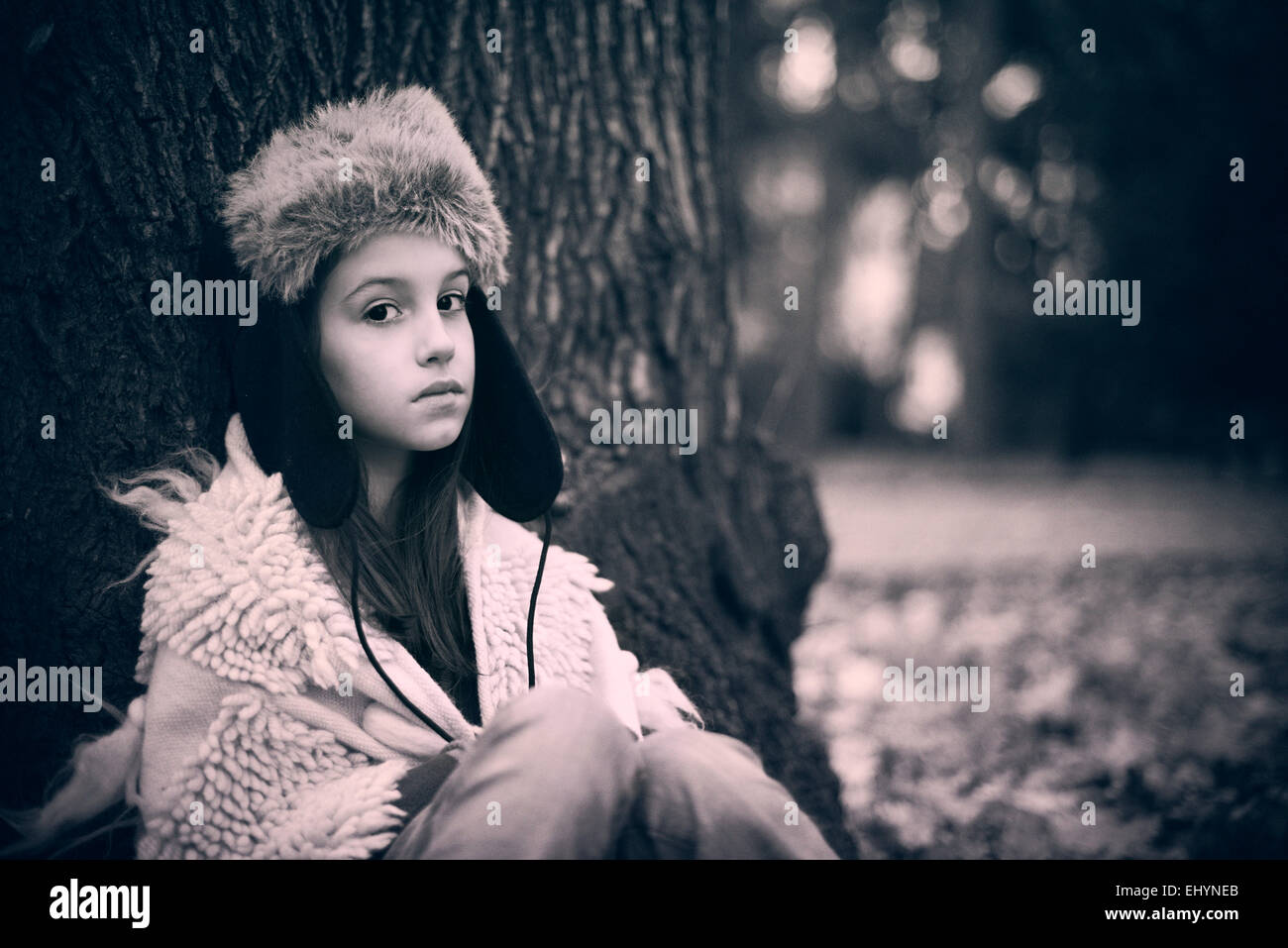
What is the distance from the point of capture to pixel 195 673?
1.76 metres

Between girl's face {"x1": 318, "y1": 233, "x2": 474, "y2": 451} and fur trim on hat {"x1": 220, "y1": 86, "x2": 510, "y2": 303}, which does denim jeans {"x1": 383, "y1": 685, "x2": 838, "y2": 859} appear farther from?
fur trim on hat {"x1": 220, "y1": 86, "x2": 510, "y2": 303}

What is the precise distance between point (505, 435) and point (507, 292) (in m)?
0.59

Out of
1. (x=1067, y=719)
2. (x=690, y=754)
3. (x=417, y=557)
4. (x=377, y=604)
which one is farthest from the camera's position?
(x=1067, y=719)

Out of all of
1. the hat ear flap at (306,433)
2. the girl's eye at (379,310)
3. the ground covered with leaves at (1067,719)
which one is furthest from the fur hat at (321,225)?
the ground covered with leaves at (1067,719)

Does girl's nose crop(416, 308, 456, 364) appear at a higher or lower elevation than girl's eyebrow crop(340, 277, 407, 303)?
lower

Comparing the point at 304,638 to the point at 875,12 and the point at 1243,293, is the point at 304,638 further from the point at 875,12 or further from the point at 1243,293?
the point at 875,12

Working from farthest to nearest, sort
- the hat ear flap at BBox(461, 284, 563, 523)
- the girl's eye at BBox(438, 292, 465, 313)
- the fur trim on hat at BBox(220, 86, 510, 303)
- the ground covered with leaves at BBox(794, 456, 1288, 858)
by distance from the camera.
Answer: the ground covered with leaves at BBox(794, 456, 1288, 858) → the hat ear flap at BBox(461, 284, 563, 523) → the girl's eye at BBox(438, 292, 465, 313) → the fur trim on hat at BBox(220, 86, 510, 303)

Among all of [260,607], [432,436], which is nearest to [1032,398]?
[432,436]

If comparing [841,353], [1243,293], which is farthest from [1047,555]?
[841,353]

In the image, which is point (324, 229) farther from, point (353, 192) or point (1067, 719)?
point (1067, 719)

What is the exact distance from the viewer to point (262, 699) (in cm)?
177

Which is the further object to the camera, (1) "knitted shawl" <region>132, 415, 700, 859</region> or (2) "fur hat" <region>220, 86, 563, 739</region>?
(2) "fur hat" <region>220, 86, 563, 739</region>

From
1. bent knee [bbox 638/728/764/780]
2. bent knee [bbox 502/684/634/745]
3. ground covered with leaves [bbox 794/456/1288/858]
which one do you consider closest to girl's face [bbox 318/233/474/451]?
bent knee [bbox 502/684/634/745]

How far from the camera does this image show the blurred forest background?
339 cm
